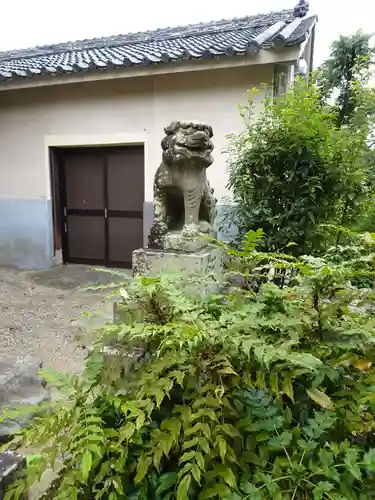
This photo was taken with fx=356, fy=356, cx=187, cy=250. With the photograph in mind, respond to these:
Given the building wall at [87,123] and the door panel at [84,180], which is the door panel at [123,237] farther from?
the building wall at [87,123]

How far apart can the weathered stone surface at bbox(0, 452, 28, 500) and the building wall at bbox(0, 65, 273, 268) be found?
4808 millimetres

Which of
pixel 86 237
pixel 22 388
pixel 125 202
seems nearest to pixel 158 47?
pixel 125 202

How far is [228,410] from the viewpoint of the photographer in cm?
118

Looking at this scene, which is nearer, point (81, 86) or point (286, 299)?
point (286, 299)

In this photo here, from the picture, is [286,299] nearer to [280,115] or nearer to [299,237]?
[299,237]

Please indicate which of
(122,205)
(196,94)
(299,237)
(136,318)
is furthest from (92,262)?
(136,318)

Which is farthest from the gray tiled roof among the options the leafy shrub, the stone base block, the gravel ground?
the gravel ground

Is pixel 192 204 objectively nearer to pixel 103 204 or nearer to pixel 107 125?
pixel 107 125

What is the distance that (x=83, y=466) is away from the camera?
1.00m

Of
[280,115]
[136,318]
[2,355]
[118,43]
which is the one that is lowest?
[2,355]

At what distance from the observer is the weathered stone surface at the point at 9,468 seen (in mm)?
1454

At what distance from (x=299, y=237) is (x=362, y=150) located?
115 centimetres

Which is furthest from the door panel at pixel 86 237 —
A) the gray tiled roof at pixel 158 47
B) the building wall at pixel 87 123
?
the gray tiled roof at pixel 158 47

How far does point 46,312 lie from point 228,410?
4337 mm
